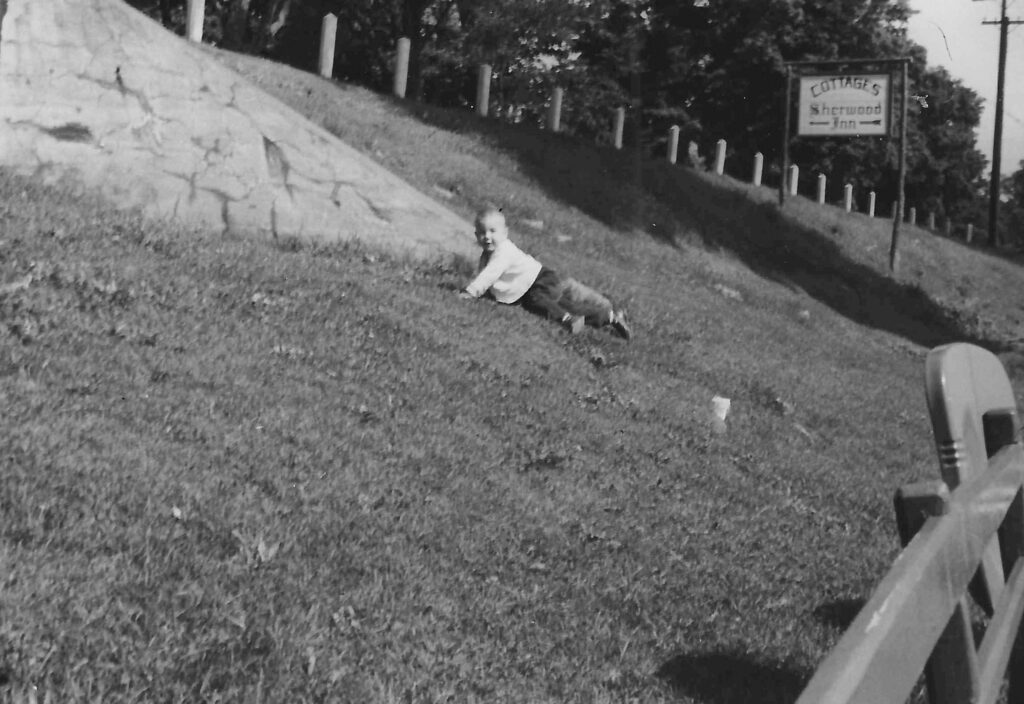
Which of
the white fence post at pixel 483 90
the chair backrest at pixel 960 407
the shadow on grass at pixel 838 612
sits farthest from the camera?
the white fence post at pixel 483 90

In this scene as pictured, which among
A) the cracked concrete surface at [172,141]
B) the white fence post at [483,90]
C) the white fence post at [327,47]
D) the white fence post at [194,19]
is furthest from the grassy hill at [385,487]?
the white fence post at [483,90]

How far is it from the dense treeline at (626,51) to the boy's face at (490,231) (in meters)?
19.7

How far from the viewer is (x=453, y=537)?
564 cm

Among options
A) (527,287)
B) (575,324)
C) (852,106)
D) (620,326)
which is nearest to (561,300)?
(527,287)

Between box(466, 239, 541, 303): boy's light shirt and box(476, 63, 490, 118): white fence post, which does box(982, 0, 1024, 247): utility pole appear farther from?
box(466, 239, 541, 303): boy's light shirt

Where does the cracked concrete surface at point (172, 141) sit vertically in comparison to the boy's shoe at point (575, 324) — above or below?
above

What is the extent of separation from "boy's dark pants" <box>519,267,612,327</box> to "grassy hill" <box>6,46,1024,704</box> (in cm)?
23

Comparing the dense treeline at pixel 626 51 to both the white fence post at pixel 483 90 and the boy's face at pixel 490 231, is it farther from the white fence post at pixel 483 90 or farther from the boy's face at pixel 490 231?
the boy's face at pixel 490 231

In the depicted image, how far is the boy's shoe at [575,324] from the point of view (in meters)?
10.5

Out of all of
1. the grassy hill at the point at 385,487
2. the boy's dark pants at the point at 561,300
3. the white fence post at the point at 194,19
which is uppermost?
the white fence post at the point at 194,19

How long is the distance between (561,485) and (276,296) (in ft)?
9.26

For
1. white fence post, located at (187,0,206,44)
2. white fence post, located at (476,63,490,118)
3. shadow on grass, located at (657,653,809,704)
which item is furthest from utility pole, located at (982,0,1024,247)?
shadow on grass, located at (657,653,809,704)

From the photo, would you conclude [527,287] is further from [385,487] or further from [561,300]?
[385,487]

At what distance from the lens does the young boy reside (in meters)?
10.5
